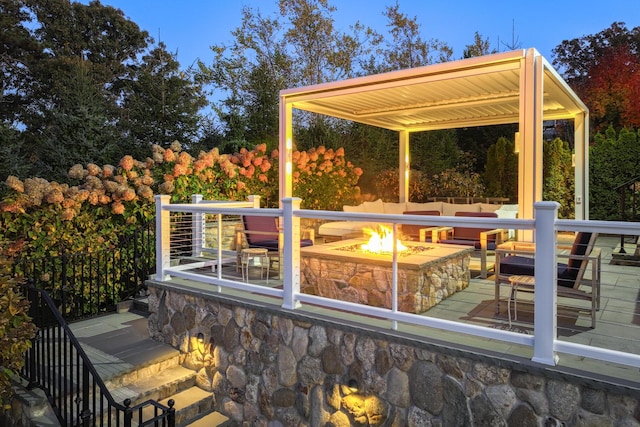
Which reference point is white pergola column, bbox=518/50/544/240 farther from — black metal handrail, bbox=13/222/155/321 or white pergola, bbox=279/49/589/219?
black metal handrail, bbox=13/222/155/321

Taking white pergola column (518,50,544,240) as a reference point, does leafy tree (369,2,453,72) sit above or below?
above

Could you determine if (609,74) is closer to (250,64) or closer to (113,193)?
(250,64)

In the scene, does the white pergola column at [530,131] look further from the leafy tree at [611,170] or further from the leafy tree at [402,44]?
the leafy tree at [402,44]

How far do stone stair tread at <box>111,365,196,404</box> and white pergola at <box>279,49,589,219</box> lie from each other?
11.1ft

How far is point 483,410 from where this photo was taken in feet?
10.1

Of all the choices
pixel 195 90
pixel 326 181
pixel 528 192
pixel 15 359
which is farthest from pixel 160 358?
pixel 195 90

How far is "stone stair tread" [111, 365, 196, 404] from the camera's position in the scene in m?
4.46

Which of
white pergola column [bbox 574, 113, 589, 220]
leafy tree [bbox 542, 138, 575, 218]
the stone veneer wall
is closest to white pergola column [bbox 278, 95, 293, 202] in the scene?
the stone veneer wall

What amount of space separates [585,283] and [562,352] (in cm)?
139

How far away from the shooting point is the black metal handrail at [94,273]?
589 centimetres

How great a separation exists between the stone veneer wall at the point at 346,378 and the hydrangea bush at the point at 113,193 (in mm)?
1693

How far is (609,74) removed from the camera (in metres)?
16.4

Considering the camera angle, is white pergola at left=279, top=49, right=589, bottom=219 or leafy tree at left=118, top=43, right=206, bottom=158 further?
leafy tree at left=118, top=43, right=206, bottom=158

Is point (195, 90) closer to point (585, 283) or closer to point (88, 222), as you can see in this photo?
point (88, 222)
